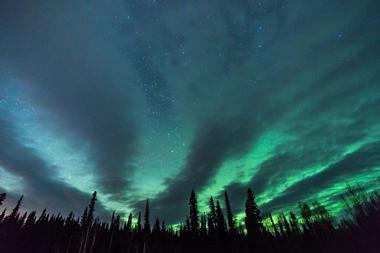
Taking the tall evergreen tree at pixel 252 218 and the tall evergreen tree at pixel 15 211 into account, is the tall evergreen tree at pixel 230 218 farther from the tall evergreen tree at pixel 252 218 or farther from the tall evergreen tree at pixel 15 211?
the tall evergreen tree at pixel 15 211

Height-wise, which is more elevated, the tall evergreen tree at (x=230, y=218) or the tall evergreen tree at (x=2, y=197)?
the tall evergreen tree at (x=2, y=197)

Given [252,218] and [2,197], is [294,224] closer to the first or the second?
[252,218]

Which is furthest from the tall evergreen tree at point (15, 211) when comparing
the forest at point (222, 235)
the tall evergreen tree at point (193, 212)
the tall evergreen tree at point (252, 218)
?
the tall evergreen tree at point (252, 218)

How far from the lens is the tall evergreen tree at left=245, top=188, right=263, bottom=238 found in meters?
70.2

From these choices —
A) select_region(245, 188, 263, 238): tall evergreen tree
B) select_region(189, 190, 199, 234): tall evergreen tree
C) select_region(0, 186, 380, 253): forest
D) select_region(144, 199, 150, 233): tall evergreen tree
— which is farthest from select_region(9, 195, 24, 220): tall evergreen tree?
select_region(245, 188, 263, 238): tall evergreen tree

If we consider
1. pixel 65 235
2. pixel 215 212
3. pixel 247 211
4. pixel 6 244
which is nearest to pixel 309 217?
pixel 247 211

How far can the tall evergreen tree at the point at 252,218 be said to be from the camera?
7019 centimetres

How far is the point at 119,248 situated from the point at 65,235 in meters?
25.9

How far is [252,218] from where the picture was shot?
238ft

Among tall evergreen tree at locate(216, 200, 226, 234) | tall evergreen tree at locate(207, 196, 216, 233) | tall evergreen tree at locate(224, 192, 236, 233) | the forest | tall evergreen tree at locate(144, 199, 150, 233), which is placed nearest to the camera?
the forest

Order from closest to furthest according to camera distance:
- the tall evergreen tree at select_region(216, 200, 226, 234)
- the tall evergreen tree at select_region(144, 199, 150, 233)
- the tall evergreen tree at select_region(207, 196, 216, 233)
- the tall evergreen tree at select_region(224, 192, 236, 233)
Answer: the tall evergreen tree at select_region(216, 200, 226, 234) → the tall evergreen tree at select_region(224, 192, 236, 233) → the tall evergreen tree at select_region(207, 196, 216, 233) → the tall evergreen tree at select_region(144, 199, 150, 233)

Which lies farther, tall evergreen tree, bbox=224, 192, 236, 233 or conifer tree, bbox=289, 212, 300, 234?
conifer tree, bbox=289, 212, 300, 234

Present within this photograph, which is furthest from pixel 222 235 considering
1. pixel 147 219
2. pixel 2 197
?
pixel 2 197

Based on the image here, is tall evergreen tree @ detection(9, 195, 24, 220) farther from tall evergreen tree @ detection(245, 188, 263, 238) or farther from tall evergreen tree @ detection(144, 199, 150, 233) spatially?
tall evergreen tree @ detection(245, 188, 263, 238)
